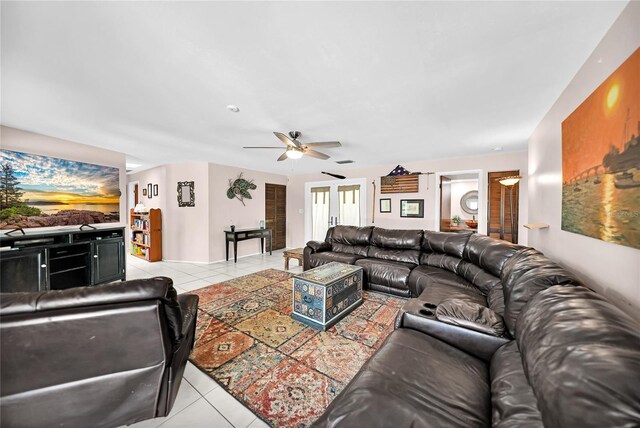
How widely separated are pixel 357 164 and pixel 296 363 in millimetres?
→ 4627

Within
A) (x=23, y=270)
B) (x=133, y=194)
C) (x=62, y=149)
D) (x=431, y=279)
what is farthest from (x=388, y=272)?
(x=133, y=194)

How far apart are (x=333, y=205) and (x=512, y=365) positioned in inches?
220

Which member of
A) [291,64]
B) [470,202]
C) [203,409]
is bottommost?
[203,409]

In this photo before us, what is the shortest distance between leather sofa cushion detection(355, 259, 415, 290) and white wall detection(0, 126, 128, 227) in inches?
182

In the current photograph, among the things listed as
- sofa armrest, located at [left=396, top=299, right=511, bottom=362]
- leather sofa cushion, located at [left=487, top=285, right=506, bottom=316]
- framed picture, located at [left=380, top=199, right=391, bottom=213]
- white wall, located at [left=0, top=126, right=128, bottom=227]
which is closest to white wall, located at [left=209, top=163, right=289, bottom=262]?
white wall, located at [left=0, top=126, right=128, bottom=227]

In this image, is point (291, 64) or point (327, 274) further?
point (327, 274)

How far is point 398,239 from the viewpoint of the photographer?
3.87 metres

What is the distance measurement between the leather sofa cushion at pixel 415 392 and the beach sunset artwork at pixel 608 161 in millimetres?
1036

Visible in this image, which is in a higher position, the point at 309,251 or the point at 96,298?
the point at 96,298

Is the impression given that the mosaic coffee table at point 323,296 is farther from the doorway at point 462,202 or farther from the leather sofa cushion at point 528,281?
the doorway at point 462,202

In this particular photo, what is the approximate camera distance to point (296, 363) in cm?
188

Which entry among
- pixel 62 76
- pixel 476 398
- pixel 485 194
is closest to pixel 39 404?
pixel 476 398

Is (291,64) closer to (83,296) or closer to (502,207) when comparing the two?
(83,296)

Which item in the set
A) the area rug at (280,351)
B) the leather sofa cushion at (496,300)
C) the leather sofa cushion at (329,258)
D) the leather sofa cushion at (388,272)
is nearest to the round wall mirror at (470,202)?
the leather sofa cushion at (388,272)
